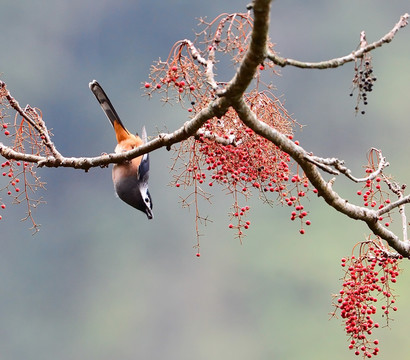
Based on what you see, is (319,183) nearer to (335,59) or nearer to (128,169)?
(335,59)

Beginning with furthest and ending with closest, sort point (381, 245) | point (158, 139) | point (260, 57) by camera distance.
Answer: point (381, 245) → point (158, 139) → point (260, 57)

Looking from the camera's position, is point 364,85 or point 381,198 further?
point 381,198

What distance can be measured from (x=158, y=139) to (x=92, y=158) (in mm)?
516

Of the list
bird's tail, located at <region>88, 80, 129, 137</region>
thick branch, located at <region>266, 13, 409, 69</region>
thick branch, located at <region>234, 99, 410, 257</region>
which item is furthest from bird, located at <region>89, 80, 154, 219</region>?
thick branch, located at <region>266, 13, 409, 69</region>

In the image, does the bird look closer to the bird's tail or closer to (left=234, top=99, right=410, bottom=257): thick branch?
the bird's tail

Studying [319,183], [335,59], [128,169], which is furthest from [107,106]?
[335,59]

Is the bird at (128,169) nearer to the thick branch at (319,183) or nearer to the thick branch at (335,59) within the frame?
the thick branch at (319,183)

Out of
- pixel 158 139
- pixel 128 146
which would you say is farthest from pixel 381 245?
pixel 128 146

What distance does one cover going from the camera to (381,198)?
13.3 ft

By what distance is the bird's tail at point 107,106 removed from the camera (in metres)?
4.67

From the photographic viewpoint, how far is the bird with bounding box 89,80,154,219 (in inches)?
180

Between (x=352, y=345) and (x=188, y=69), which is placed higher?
(x=188, y=69)

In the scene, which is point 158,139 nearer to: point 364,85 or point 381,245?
point 364,85

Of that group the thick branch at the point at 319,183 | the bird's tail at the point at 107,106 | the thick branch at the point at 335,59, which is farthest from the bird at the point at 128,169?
the thick branch at the point at 335,59
